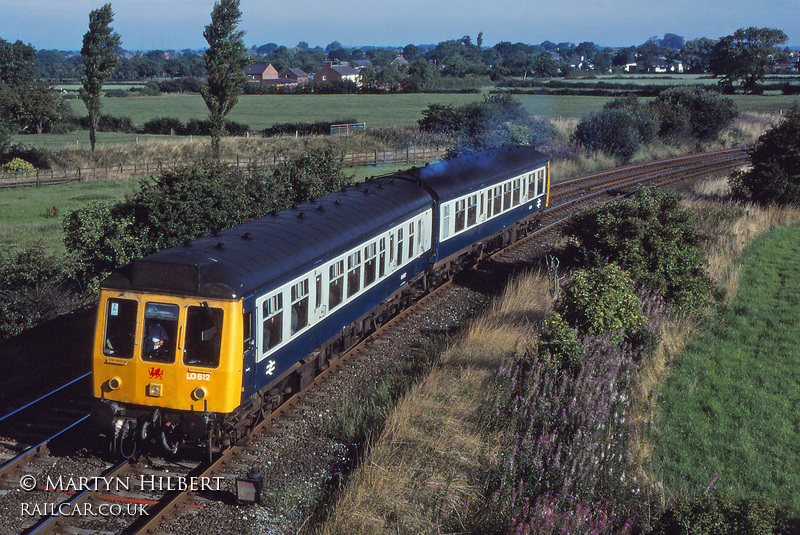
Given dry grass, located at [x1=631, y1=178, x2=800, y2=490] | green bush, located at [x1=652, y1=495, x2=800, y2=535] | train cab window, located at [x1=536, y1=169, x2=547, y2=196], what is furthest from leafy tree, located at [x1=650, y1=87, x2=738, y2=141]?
green bush, located at [x1=652, y1=495, x2=800, y2=535]

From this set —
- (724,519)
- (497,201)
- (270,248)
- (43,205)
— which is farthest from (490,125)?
(724,519)

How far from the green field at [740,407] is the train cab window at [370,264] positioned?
5524 millimetres

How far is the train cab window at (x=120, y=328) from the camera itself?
30.2 ft

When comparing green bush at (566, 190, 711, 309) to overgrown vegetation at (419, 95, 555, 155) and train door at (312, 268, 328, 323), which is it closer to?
train door at (312, 268, 328, 323)

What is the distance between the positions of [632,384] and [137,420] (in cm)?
739

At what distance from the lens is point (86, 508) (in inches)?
339

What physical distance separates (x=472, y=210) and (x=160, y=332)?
1115 cm

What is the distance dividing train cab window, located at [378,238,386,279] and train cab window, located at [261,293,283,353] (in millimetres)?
4001

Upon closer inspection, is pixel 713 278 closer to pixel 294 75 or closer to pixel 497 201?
pixel 497 201

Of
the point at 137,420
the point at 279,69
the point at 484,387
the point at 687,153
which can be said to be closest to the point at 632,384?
the point at 484,387

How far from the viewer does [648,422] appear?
10508 mm

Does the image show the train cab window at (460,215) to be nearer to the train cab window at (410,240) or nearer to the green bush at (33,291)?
the train cab window at (410,240)

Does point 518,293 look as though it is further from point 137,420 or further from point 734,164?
point 734,164

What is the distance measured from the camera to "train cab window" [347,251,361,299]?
12779 millimetres
